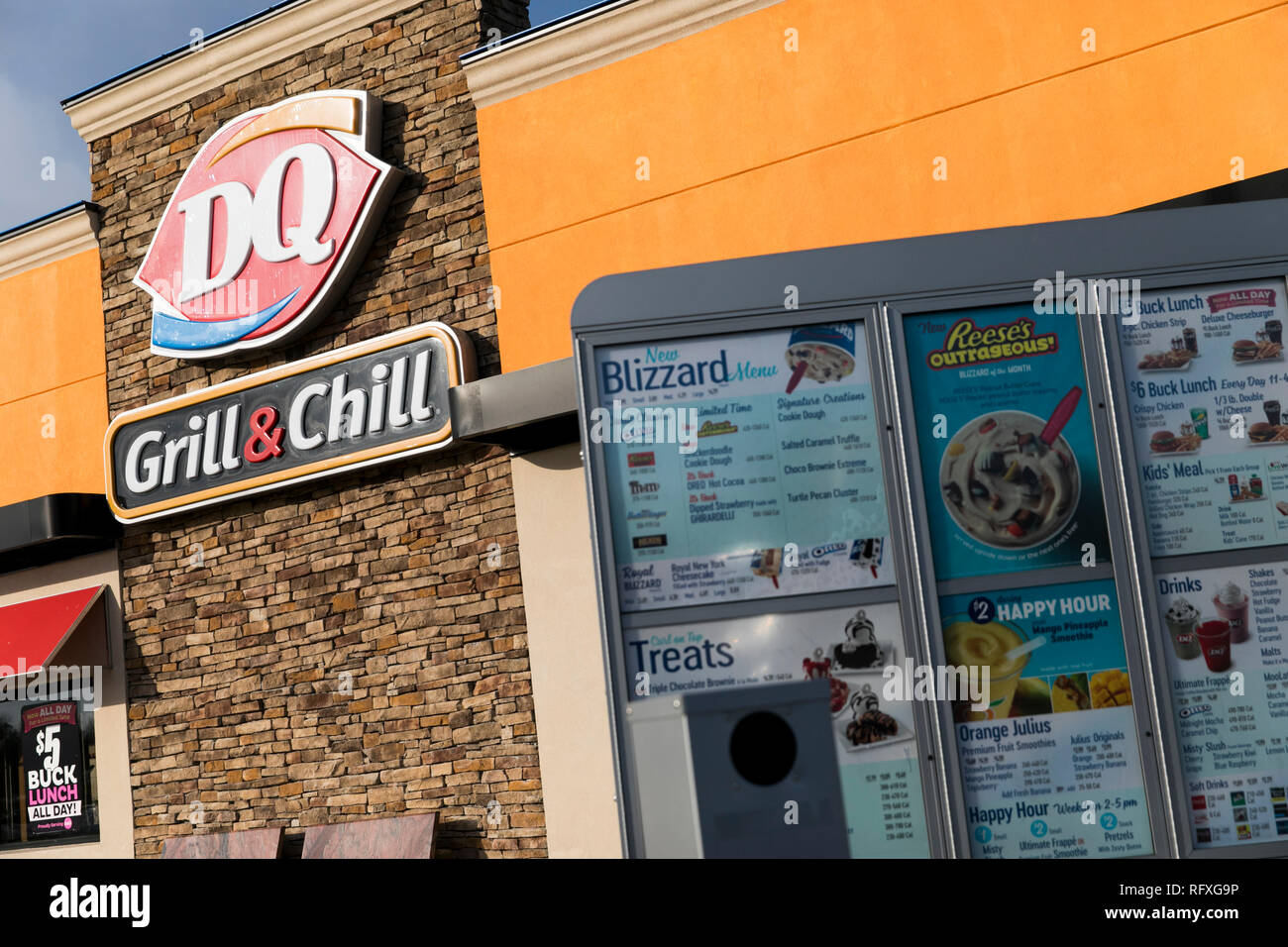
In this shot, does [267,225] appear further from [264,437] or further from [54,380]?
[54,380]

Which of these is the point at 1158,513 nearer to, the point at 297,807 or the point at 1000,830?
the point at 1000,830

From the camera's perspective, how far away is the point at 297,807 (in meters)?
9.93

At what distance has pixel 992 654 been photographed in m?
4.51

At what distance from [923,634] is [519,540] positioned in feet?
16.9

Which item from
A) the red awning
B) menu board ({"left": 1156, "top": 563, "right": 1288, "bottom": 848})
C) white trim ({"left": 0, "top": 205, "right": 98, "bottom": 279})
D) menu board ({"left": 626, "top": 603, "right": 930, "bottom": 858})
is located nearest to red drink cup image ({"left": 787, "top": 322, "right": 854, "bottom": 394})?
menu board ({"left": 626, "top": 603, "right": 930, "bottom": 858})

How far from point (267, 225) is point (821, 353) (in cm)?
731

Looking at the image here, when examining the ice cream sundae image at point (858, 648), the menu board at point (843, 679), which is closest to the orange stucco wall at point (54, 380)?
the menu board at point (843, 679)

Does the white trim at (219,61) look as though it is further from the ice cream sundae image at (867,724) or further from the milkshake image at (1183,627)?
the milkshake image at (1183,627)

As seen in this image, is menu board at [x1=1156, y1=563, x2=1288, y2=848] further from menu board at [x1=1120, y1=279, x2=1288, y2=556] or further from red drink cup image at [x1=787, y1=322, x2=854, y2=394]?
red drink cup image at [x1=787, y1=322, x2=854, y2=394]

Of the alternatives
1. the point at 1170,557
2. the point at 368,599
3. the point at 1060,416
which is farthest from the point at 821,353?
the point at 368,599

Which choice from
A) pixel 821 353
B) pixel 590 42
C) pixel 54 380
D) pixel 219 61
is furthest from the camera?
pixel 54 380

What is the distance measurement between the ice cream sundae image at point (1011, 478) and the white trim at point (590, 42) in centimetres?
525

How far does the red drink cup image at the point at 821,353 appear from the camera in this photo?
15.0 ft
